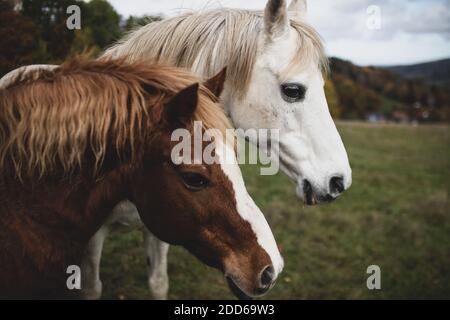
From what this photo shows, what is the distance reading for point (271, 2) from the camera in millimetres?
2963

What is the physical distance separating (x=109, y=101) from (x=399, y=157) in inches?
628

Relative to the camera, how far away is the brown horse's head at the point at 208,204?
210cm

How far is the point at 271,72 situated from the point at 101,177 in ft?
4.87

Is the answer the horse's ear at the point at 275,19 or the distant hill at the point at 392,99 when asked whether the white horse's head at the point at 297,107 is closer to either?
the horse's ear at the point at 275,19

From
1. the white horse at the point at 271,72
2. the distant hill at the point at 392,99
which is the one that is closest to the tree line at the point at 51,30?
the white horse at the point at 271,72

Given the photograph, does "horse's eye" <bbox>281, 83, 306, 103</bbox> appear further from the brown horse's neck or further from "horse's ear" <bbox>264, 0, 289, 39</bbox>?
the brown horse's neck

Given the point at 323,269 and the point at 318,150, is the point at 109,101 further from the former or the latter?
the point at 323,269

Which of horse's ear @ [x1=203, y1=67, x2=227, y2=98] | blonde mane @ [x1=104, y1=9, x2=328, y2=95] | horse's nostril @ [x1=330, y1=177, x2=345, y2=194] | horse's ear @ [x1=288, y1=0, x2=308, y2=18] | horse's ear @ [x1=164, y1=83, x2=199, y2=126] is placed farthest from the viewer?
horse's ear @ [x1=288, y1=0, x2=308, y2=18]

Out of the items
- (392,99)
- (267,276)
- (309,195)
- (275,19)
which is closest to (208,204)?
(267,276)

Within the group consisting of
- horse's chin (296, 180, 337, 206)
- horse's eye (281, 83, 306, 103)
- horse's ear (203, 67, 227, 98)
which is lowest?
horse's chin (296, 180, 337, 206)

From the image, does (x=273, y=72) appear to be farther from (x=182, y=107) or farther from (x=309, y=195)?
(x=182, y=107)

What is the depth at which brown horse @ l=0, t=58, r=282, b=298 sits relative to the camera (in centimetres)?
206

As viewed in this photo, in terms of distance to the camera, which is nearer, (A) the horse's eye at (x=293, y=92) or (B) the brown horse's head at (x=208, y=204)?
(B) the brown horse's head at (x=208, y=204)

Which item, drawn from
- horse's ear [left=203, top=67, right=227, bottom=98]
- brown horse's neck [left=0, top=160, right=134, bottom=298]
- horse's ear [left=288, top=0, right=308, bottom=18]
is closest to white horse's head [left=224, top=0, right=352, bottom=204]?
horse's ear [left=288, top=0, right=308, bottom=18]
